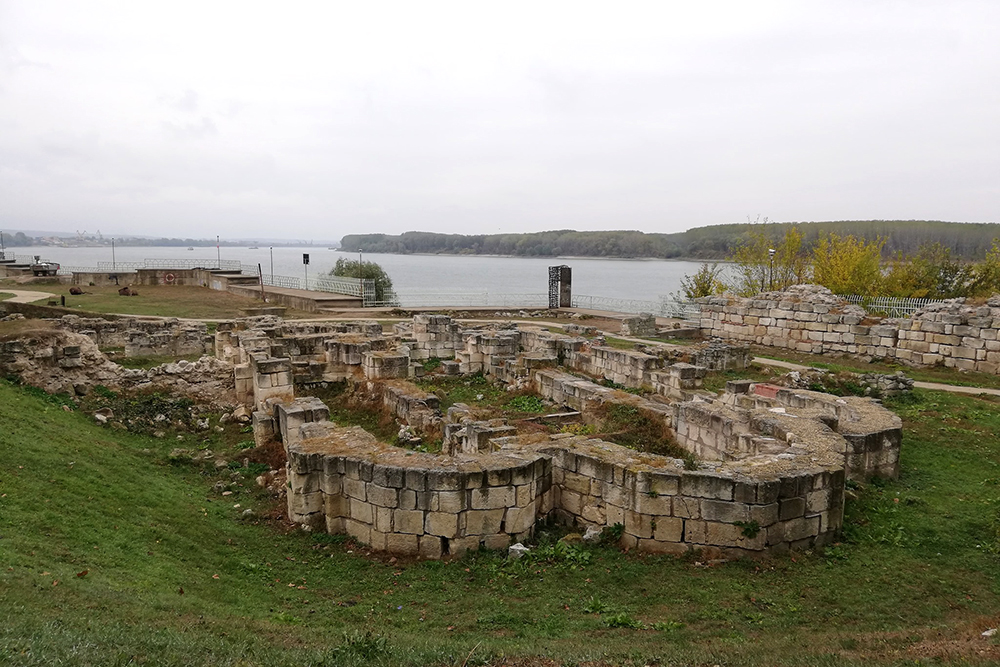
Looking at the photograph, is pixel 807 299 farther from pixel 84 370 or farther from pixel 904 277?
pixel 84 370

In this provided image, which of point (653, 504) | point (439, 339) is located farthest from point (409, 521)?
point (439, 339)

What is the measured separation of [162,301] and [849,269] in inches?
1716

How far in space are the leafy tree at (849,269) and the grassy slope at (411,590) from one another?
32666 mm

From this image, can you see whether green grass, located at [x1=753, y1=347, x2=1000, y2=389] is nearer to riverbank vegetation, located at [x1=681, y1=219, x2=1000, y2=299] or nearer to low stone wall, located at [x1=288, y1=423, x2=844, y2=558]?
low stone wall, located at [x1=288, y1=423, x2=844, y2=558]

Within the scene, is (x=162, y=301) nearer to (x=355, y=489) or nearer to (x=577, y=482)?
(x=355, y=489)

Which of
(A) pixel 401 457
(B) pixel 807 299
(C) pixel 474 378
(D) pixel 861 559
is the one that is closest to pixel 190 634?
(A) pixel 401 457

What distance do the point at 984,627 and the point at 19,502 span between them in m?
11.7

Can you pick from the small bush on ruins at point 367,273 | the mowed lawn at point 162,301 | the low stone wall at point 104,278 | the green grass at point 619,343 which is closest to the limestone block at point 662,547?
the green grass at point 619,343

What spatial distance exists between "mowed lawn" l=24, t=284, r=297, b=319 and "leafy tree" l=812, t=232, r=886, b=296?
34164 mm

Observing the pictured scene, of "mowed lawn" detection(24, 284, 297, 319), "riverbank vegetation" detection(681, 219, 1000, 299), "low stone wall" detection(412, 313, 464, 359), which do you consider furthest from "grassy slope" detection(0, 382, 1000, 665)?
"riverbank vegetation" detection(681, 219, 1000, 299)

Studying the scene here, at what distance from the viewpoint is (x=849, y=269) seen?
41.0 metres

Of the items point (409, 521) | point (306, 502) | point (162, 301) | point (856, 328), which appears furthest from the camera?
point (162, 301)

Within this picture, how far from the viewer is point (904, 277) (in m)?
41.8

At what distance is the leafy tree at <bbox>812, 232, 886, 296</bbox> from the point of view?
4059cm
